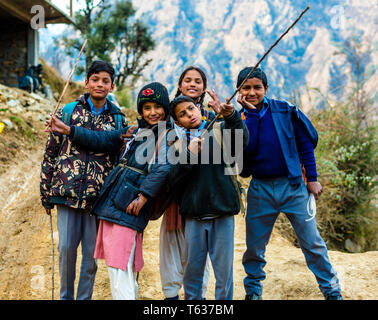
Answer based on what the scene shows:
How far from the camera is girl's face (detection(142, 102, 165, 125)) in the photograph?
2371 mm

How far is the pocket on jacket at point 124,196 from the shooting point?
2.12m

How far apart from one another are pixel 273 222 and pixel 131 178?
1.06 m

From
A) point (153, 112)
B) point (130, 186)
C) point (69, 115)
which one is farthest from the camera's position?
point (69, 115)

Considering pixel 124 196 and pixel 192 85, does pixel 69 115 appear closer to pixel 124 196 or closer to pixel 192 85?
pixel 124 196

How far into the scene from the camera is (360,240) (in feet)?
18.9

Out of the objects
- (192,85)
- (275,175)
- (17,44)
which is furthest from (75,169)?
(17,44)

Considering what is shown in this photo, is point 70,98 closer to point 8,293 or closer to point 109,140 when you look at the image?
point 8,293

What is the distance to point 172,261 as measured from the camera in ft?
8.00

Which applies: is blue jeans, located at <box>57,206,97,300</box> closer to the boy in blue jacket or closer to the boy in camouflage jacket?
the boy in camouflage jacket

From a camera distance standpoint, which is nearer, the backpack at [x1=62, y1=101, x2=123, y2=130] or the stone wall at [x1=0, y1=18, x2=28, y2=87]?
the backpack at [x1=62, y1=101, x2=123, y2=130]

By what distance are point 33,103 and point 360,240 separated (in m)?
7.18

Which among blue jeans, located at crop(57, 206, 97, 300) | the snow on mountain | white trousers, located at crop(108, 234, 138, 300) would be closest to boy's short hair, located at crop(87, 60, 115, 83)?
blue jeans, located at crop(57, 206, 97, 300)
